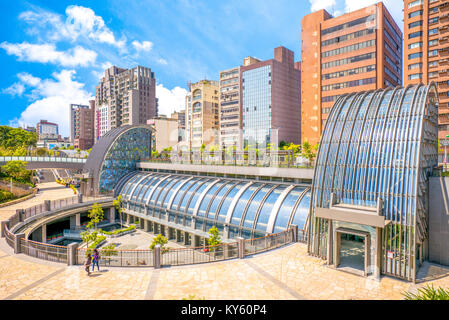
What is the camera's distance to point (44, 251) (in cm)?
2109

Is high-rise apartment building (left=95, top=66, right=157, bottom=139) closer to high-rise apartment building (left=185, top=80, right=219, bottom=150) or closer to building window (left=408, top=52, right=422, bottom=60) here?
high-rise apartment building (left=185, top=80, right=219, bottom=150)

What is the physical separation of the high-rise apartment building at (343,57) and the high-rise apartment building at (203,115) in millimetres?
52066

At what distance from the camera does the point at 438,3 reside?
222ft

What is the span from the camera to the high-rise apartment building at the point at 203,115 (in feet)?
398

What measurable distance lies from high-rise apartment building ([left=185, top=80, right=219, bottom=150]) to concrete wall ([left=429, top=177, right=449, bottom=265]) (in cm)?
10049

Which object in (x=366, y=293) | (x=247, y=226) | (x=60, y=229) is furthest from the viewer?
(x=60, y=229)

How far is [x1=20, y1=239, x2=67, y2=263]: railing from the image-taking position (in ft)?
67.7

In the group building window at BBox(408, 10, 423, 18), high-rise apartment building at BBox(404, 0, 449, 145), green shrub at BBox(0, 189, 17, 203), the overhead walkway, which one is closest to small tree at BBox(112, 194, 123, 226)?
green shrub at BBox(0, 189, 17, 203)

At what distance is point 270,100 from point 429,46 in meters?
50.1

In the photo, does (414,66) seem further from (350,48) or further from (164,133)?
(164,133)

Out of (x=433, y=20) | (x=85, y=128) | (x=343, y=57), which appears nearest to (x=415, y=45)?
(x=433, y=20)
